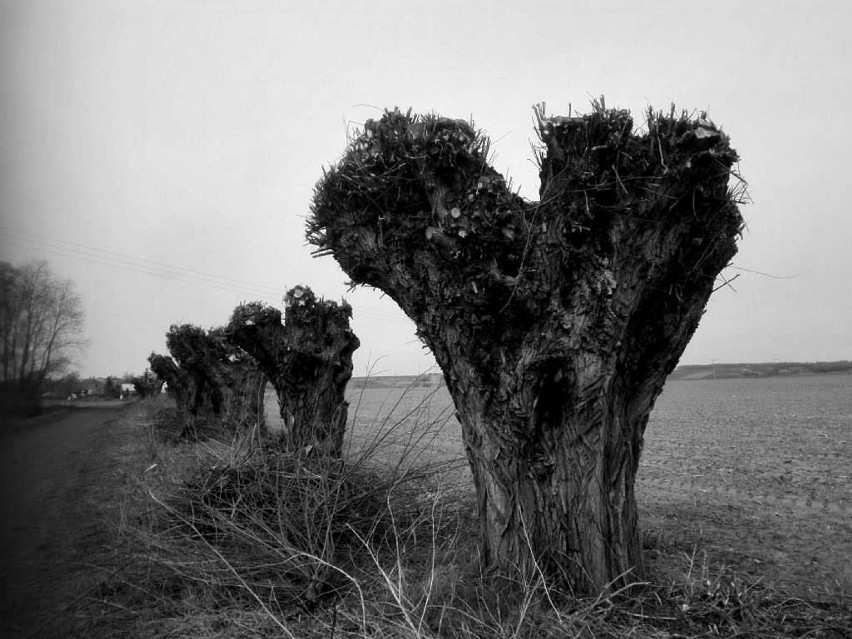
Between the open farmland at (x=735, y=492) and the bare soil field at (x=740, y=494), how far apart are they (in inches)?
0.5

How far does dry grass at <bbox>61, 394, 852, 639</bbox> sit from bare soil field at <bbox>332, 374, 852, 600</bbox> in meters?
0.23

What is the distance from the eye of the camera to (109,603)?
15.0 feet

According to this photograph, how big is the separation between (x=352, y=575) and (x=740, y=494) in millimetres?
6635

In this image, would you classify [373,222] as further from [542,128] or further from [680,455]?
[680,455]

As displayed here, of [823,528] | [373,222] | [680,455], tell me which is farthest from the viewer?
[680,455]

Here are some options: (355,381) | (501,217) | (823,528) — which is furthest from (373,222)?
(823,528)

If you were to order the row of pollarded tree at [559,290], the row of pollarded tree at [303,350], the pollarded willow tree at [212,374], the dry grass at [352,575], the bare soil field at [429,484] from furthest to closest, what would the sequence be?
the pollarded willow tree at [212,374], the row of pollarded tree at [303,350], the row of pollarded tree at [559,290], the dry grass at [352,575], the bare soil field at [429,484]

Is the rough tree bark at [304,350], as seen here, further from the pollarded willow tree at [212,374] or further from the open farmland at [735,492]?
the pollarded willow tree at [212,374]

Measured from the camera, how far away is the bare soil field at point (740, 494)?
5.47m

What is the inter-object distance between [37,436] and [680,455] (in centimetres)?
1439

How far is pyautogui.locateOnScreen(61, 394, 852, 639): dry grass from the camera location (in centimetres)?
397

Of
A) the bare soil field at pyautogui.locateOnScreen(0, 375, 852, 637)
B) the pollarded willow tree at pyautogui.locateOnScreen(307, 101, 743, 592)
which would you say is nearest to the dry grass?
the bare soil field at pyautogui.locateOnScreen(0, 375, 852, 637)

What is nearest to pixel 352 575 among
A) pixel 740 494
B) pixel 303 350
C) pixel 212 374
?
pixel 303 350

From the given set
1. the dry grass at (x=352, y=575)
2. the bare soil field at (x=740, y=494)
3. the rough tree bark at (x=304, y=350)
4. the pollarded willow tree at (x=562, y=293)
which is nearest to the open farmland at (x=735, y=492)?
the bare soil field at (x=740, y=494)
